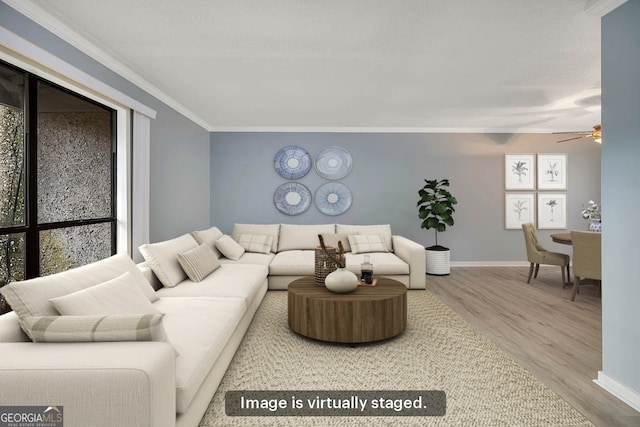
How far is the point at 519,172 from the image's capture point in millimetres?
6242

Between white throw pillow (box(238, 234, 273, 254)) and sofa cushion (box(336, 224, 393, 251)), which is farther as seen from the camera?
sofa cushion (box(336, 224, 393, 251))

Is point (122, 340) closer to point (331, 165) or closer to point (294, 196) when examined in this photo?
point (294, 196)

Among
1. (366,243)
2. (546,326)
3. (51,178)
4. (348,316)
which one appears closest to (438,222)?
(366,243)

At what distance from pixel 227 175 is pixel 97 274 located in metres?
4.12

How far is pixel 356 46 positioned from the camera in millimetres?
2896

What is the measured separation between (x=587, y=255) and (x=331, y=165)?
3758 millimetres

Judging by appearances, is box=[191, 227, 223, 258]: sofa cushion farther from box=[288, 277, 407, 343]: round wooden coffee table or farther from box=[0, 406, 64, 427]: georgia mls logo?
box=[0, 406, 64, 427]: georgia mls logo

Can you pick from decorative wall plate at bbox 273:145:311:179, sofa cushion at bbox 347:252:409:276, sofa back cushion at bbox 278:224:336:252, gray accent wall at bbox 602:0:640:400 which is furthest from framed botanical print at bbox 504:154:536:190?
gray accent wall at bbox 602:0:640:400

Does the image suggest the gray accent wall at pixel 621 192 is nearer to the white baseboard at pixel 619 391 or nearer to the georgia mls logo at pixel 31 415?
the white baseboard at pixel 619 391

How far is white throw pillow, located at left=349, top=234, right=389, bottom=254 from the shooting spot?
16.5 feet

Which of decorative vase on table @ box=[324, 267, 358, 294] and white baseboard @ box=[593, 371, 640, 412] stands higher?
decorative vase on table @ box=[324, 267, 358, 294]

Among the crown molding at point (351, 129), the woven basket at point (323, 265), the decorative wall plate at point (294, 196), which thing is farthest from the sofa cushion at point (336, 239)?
the crown molding at point (351, 129)

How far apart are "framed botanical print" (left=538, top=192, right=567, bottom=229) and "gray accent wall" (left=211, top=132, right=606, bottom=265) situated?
1.63 ft

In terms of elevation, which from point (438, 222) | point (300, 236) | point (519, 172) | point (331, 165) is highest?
point (331, 165)
